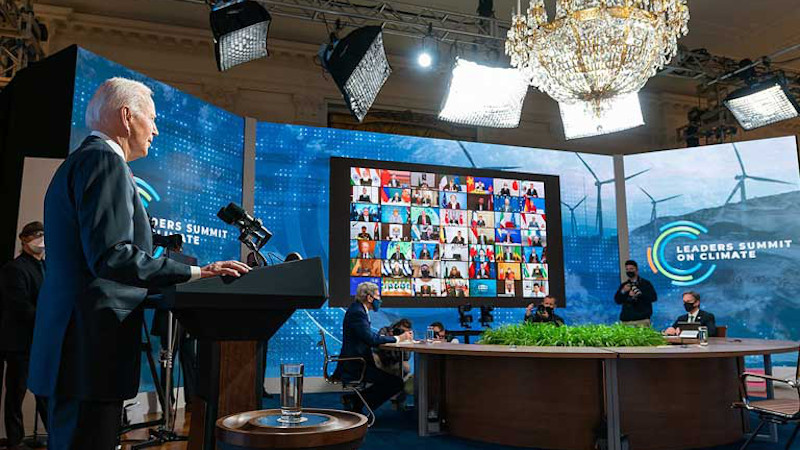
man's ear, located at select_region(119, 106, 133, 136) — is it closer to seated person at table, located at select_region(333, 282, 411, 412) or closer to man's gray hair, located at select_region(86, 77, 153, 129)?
man's gray hair, located at select_region(86, 77, 153, 129)

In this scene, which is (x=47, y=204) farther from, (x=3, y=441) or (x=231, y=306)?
(x=3, y=441)

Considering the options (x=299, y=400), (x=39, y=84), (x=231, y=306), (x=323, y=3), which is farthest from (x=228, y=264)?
(x=323, y=3)

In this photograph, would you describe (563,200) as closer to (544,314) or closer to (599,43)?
(544,314)

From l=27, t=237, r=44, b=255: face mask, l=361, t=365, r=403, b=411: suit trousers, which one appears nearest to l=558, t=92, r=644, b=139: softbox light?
l=361, t=365, r=403, b=411: suit trousers

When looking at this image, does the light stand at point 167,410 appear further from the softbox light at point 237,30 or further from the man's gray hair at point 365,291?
the softbox light at point 237,30

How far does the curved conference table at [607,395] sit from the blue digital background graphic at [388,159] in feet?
10.7

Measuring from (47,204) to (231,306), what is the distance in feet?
1.89

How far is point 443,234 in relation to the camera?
8234 millimetres

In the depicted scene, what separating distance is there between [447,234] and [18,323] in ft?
17.7

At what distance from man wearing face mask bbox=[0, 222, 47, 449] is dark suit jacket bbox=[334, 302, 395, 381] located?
234cm

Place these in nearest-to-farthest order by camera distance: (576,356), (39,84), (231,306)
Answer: (231,306), (576,356), (39,84)

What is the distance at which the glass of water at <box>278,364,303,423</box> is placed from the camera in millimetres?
1494

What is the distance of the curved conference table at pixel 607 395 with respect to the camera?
402cm

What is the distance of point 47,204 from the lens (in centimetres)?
148
